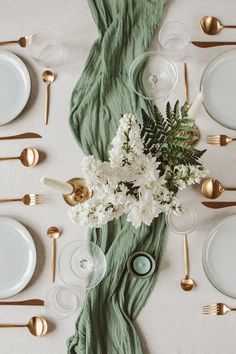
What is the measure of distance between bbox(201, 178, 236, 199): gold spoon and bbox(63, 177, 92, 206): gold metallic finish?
1.08ft

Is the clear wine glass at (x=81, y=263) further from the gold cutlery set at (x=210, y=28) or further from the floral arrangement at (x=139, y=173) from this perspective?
the gold cutlery set at (x=210, y=28)

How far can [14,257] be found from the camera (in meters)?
1.39

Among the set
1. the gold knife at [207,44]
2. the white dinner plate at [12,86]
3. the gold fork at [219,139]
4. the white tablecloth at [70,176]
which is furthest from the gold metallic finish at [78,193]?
the gold knife at [207,44]

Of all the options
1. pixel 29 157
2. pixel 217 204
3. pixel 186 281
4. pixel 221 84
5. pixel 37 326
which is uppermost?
pixel 221 84

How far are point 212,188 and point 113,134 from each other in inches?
12.9

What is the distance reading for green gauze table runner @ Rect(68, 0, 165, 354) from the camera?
133cm

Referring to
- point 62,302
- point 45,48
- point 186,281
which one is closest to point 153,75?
point 45,48

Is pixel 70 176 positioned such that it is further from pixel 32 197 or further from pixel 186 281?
pixel 186 281

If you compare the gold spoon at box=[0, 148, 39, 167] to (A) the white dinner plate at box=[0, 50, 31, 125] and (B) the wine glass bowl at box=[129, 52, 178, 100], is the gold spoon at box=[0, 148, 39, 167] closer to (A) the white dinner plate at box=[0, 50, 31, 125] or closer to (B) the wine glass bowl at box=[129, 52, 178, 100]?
(A) the white dinner plate at box=[0, 50, 31, 125]

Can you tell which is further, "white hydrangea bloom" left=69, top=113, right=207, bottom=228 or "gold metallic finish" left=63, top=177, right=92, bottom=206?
"gold metallic finish" left=63, top=177, right=92, bottom=206

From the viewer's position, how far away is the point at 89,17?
147cm

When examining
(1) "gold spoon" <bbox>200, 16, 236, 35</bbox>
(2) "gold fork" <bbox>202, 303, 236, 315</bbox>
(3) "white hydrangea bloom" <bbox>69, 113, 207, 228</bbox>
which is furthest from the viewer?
(1) "gold spoon" <bbox>200, 16, 236, 35</bbox>

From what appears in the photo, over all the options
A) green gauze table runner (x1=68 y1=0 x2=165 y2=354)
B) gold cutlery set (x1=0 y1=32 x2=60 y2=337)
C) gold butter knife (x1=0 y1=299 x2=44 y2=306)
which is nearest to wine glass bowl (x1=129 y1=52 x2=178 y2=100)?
green gauze table runner (x1=68 y1=0 x2=165 y2=354)

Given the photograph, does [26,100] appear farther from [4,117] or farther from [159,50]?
[159,50]
